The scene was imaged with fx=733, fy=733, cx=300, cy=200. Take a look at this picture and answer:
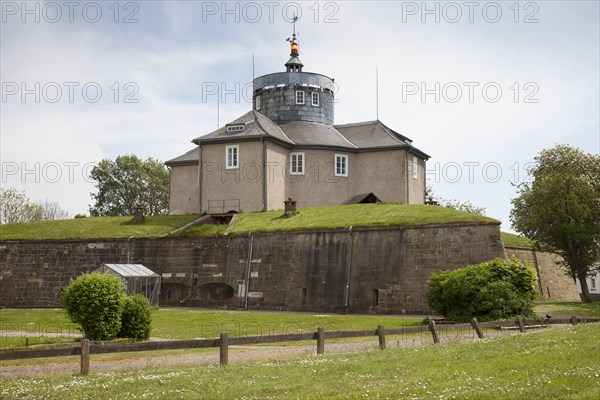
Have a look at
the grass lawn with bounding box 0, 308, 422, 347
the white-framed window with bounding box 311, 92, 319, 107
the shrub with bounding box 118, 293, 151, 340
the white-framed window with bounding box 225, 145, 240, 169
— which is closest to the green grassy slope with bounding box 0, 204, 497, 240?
the white-framed window with bounding box 225, 145, 240, 169

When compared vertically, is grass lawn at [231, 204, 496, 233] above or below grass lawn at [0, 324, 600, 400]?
above

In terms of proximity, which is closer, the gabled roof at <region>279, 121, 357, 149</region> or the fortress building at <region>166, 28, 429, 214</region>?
the fortress building at <region>166, 28, 429, 214</region>

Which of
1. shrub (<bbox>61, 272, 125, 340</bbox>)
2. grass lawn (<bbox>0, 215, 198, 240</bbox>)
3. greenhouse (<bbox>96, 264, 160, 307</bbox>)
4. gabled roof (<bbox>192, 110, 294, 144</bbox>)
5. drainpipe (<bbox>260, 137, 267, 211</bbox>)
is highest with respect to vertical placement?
gabled roof (<bbox>192, 110, 294, 144</bbox>)

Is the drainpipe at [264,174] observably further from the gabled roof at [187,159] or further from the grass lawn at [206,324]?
the grass lawn at [206,324]

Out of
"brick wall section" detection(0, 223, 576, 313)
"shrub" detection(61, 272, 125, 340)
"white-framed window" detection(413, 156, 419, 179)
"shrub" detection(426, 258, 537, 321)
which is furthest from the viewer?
"white-framed window" detection(413, 156, 419, 179)

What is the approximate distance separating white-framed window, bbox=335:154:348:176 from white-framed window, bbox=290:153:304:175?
228 cm

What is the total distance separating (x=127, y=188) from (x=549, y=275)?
1897 inches

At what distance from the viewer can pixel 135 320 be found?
2203 centimetres

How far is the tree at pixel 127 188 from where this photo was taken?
7862 centimetres

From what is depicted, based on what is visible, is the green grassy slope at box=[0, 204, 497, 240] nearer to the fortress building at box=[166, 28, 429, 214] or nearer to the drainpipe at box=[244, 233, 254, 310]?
the drainpipe at box=[244, 233, 254, 310]

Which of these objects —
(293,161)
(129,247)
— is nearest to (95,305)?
(129,247)

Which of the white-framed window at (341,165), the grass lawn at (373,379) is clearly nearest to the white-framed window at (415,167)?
the white-framed window at (341,165)

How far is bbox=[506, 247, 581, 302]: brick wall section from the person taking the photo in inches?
1672

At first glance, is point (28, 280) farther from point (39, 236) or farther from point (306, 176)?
point (306, 176)
